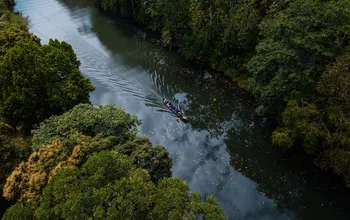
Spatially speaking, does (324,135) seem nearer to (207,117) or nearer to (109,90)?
(207,117)

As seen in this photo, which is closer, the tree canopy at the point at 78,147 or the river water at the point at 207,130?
the tree canopy at the point at 78,147

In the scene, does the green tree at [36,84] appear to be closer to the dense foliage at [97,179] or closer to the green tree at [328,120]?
the dense foliage at [97,179]

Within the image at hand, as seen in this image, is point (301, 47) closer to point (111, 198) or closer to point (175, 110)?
point (175, 110)

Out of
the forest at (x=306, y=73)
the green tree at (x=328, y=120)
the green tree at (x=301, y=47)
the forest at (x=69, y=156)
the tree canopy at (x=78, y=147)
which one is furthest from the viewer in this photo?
the green tree at (x=301, y=47)

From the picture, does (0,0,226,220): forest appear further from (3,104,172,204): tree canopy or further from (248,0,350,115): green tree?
(248,0,350,115): green tree

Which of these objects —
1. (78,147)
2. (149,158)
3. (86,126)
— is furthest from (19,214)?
(86,126)

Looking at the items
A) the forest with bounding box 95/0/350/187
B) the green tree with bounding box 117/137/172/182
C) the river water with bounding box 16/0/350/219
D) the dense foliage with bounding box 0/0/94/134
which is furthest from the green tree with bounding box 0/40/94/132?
the forest with bounding box 95/0/350/187

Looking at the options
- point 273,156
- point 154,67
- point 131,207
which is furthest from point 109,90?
point 131,207

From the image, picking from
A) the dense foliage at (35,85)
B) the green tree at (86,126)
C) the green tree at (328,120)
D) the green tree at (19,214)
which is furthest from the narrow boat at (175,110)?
the green tree at (19,214)
